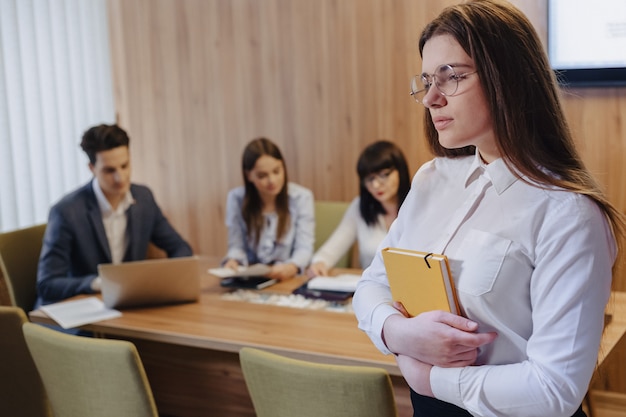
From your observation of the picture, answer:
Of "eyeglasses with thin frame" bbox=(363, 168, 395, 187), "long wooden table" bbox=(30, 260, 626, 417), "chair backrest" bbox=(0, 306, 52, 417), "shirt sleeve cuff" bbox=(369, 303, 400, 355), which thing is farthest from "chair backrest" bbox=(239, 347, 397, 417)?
"eyeglasses with thin frame" bbox=(363, 168, 395, 187)

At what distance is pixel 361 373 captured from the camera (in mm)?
1507

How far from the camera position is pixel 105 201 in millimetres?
3369

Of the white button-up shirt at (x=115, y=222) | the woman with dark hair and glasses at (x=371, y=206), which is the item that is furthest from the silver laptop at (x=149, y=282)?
the white button-up shirt at (x=115, y=222)

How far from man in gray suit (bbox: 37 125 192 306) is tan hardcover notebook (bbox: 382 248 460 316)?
202 centimetres

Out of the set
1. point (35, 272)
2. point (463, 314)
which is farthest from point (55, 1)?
point (463, 314)

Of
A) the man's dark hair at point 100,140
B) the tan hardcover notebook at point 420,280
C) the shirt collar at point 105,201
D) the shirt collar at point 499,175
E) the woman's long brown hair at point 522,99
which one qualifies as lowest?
the shirt collar at point 105,201

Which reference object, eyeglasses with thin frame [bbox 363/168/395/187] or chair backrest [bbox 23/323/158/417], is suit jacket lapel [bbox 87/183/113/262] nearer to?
eyeglasses with thin frame [bbox 363/168/395/187]

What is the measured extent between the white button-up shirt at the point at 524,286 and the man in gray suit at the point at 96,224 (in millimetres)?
2164

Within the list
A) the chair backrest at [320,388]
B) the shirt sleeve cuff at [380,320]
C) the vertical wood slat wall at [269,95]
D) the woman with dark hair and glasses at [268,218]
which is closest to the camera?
the shirt sleeve cuff at [380,320]

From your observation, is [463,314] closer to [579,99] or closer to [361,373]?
[361,373]

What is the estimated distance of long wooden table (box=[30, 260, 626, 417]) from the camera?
218cm

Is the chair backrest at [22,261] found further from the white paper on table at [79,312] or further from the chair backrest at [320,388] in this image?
the chair backrest at [320,388]

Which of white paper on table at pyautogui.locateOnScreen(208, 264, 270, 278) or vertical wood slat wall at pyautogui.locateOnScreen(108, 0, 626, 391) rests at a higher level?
vertical wood slat wall at pyautogui.locateOnScreen(108, 0, 626, 391)

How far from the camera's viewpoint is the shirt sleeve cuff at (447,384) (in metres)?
1.13
